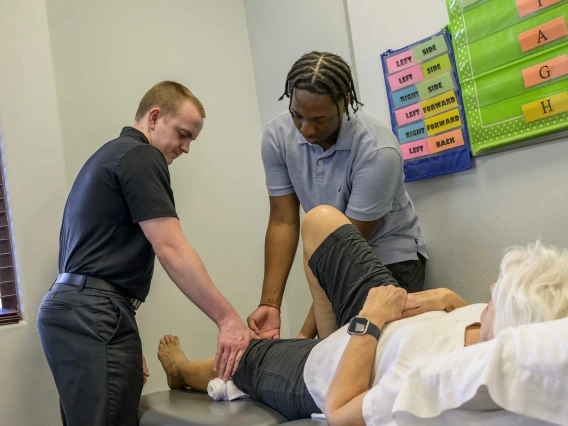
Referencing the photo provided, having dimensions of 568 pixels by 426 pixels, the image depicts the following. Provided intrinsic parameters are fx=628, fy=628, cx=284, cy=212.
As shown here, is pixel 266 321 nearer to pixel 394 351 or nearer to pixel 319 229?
pixel 319 229

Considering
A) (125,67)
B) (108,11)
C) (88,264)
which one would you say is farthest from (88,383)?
(108,11)

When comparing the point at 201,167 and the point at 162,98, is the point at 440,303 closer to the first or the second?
the point at 162,98

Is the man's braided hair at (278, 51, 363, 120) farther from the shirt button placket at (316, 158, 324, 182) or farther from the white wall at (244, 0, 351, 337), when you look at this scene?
the white wall at (244, 0, 351, 337)

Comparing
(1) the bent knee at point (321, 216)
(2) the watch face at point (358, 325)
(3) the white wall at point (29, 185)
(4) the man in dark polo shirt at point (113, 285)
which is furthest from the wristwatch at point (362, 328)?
(3) the white wall at point (29, 185)

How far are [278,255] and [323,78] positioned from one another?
69 centimetres

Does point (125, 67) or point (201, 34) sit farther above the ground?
point (201, 34)

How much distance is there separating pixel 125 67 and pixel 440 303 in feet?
5.78

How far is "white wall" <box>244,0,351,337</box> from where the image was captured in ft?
8.75

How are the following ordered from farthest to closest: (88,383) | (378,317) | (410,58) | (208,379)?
1. (410,58)
2. (208,379)
3. (88,383)
4. (378,317)

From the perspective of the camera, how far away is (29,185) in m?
2.16

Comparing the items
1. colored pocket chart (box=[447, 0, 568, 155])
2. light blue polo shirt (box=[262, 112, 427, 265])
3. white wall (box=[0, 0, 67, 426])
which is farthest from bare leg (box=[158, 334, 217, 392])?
colored pocket chart (box=[447, 0, 568, 155])

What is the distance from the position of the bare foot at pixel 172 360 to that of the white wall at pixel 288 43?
823 millimetres

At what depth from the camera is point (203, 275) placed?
72.1 inches

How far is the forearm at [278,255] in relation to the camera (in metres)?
2.26
